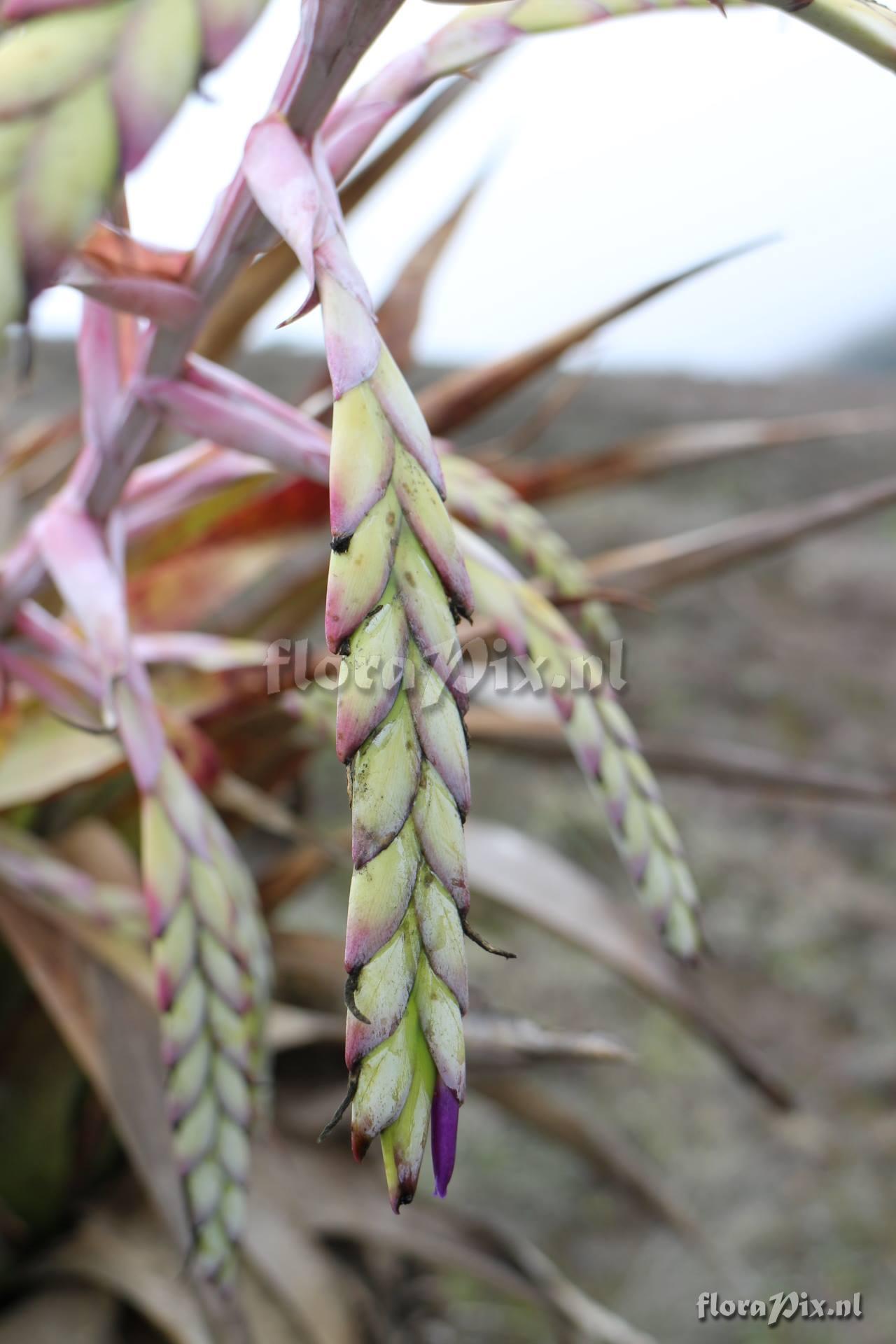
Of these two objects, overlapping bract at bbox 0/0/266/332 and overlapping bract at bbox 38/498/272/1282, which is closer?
overlapping bract at bbox 0/0/266/332

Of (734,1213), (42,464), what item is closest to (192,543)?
(42,464)

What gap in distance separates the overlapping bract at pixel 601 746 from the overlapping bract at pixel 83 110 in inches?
4.6

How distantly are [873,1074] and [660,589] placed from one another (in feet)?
1.41

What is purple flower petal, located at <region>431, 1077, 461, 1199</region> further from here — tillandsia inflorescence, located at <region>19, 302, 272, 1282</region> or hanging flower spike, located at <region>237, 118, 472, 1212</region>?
tillandsia inflorescence, located at <region>19, 302, 272, 1282</region>

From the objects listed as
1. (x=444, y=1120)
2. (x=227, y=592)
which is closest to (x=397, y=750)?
(x=444, y=1120)

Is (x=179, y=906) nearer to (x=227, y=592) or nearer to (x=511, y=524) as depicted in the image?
(x=511, y=524)

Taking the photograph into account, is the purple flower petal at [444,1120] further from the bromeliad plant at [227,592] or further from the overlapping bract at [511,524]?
the overlapping bract at [511,524]

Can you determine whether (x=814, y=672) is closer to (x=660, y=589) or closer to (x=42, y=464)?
(x=660, y=589)

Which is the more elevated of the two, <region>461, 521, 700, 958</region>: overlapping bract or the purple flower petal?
<region>461, 521, 700, 958</region>: overlapping bract

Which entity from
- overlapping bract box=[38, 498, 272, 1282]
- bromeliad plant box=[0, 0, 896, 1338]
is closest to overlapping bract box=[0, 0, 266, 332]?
bromeliad plant box=[0, 0, 896, 1338]

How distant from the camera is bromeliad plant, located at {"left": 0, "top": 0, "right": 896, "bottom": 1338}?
0.39 ft

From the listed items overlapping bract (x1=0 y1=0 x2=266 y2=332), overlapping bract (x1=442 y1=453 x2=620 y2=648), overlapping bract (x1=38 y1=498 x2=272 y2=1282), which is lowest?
overlapping bract (x1=38 y1=498 x2=272 y2=1282)

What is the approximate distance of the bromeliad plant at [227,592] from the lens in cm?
12

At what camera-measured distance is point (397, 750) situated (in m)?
0.12
